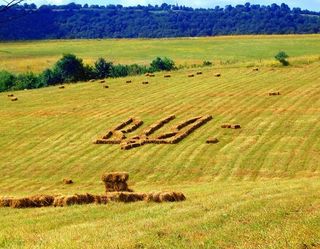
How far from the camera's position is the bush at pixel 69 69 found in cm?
9356

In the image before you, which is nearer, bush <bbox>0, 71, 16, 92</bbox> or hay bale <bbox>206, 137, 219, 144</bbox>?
hay bale <bbox>206, 137, 219, 144</bbox>

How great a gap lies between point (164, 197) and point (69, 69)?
76.2m

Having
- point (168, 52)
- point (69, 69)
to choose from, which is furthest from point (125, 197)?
point (168, 52)

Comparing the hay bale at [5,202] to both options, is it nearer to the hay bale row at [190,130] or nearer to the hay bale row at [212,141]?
the hay bale row at [190,130]

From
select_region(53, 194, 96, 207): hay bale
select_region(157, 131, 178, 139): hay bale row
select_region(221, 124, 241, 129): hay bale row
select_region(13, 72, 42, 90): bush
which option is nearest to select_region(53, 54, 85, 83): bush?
select_region(13, 72, 42, 90): bush

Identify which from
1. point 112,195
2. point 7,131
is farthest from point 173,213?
point 7,131

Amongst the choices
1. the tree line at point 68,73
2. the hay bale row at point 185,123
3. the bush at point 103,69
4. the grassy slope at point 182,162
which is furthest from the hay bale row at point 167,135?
the bush at point 103,69

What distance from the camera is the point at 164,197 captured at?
67.7 feet

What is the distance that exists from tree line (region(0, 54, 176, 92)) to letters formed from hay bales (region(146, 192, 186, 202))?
7027cm

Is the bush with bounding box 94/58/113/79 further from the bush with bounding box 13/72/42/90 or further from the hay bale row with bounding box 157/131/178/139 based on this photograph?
the hay bale row with bounding box 157/131/178/139

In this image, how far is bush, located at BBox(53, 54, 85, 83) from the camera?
307 ft

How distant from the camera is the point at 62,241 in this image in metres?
14.0

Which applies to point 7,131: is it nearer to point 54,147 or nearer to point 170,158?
point 54,147

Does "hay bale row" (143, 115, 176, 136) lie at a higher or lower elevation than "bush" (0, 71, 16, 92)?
higher
